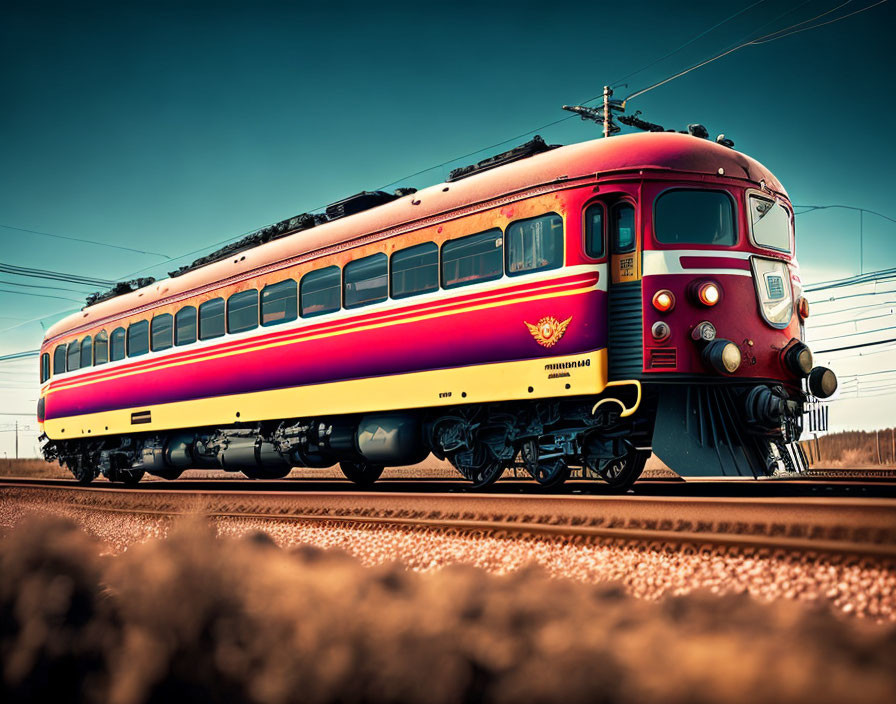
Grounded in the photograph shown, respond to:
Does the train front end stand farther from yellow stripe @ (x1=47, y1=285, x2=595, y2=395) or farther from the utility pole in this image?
the utility pole

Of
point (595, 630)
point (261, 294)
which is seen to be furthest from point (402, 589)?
point (261, 294)

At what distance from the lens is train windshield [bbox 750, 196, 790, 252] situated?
8.32 m

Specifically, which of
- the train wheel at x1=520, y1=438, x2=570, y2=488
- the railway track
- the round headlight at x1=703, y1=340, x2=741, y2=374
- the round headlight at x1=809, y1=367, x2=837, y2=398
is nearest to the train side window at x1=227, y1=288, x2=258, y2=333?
the railway track

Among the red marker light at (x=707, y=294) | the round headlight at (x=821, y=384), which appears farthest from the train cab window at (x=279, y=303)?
the round headlight at (x=821, y=384)

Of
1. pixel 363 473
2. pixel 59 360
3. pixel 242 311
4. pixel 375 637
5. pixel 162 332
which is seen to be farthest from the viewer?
pixel 59 360

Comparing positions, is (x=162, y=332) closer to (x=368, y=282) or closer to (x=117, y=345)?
(x=117, y=345)

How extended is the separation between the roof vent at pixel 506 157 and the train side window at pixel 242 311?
4025mm

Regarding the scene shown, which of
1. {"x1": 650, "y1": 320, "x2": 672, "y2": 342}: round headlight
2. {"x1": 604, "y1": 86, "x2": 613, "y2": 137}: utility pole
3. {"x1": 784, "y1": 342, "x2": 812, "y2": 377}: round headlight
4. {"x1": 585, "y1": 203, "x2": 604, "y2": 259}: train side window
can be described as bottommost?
{"x1": 784, "y1": 342, "x2": 812, "y2": 377}: round headlight

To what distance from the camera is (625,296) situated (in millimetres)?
7863

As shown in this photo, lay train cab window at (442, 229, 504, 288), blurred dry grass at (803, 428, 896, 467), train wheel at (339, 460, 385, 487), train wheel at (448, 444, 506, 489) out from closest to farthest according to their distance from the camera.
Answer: train cab window at (442, 229, 504, 288) → train wheel at (448, 444, 506, 489) → train wheel at (339, 460, 385, 487) → blurred dry grass at (803, 428, 896, 467)

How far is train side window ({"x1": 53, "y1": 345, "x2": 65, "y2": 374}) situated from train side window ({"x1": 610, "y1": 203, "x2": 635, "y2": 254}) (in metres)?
14.3

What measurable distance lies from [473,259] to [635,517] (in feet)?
12.5

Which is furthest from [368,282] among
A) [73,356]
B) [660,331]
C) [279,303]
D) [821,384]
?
[73,356]

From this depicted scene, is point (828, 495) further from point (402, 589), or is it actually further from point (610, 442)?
point (402, 589)
